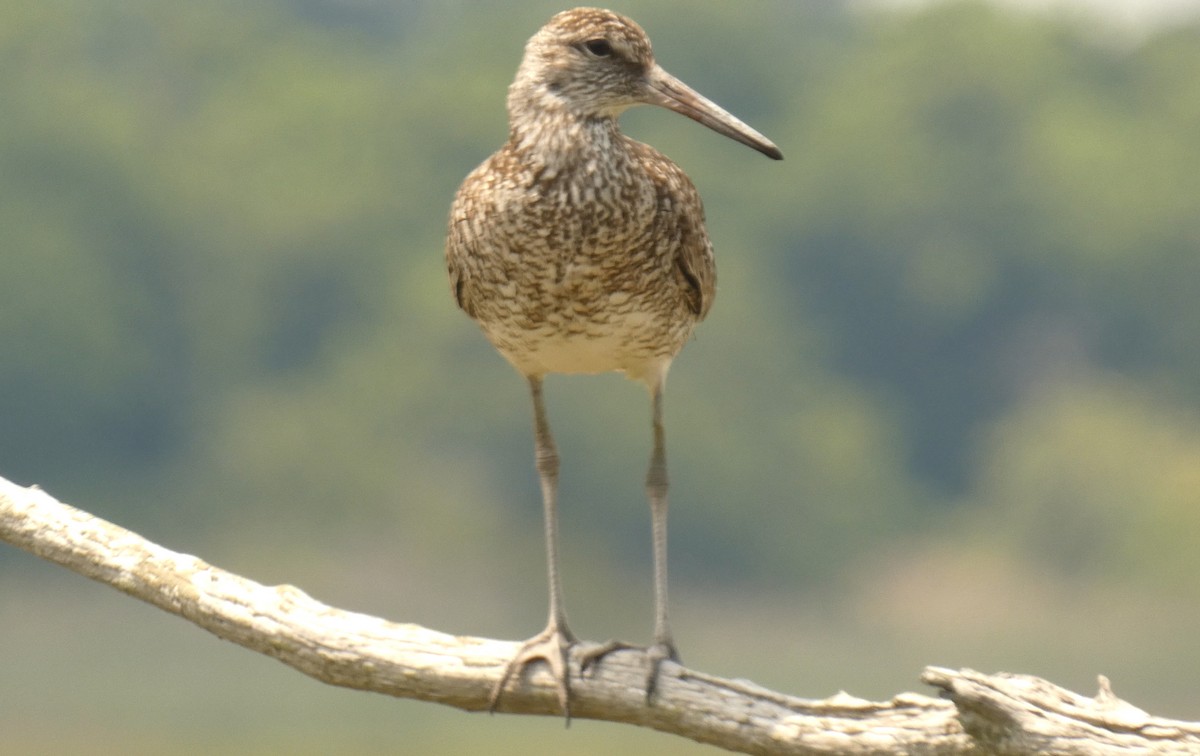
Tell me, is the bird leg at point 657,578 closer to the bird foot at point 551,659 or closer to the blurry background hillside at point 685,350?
the bird foot at point 551,659

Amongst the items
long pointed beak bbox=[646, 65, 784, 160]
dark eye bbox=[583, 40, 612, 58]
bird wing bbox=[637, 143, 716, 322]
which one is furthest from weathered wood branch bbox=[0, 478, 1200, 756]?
dark eye bbox=[583, 40, 612, 58]

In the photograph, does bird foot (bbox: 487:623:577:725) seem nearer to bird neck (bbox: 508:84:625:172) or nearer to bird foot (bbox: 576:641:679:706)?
bird foot (bbox: 576:641:679:706)

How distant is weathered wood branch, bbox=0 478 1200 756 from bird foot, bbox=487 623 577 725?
42 mm

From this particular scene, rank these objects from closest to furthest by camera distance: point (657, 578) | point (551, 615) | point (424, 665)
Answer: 1. point (424, 665)
2. point (551, 615)
3. point (657, 578)

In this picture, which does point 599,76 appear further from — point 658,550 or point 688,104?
point 658,550

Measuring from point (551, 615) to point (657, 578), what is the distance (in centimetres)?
73

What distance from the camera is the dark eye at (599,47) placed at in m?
9.59

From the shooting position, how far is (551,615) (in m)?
9.97

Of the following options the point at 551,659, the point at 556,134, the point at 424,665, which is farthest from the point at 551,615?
the point at 556,134

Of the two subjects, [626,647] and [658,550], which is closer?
[626,647]

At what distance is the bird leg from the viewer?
31.3ft

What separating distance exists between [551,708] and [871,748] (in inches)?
58.9

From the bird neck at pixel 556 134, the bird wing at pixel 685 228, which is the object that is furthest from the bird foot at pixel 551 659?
the bird neck at pixel 556 134

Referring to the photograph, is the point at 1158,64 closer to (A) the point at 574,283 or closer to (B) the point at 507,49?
(B) the point at 507,49
